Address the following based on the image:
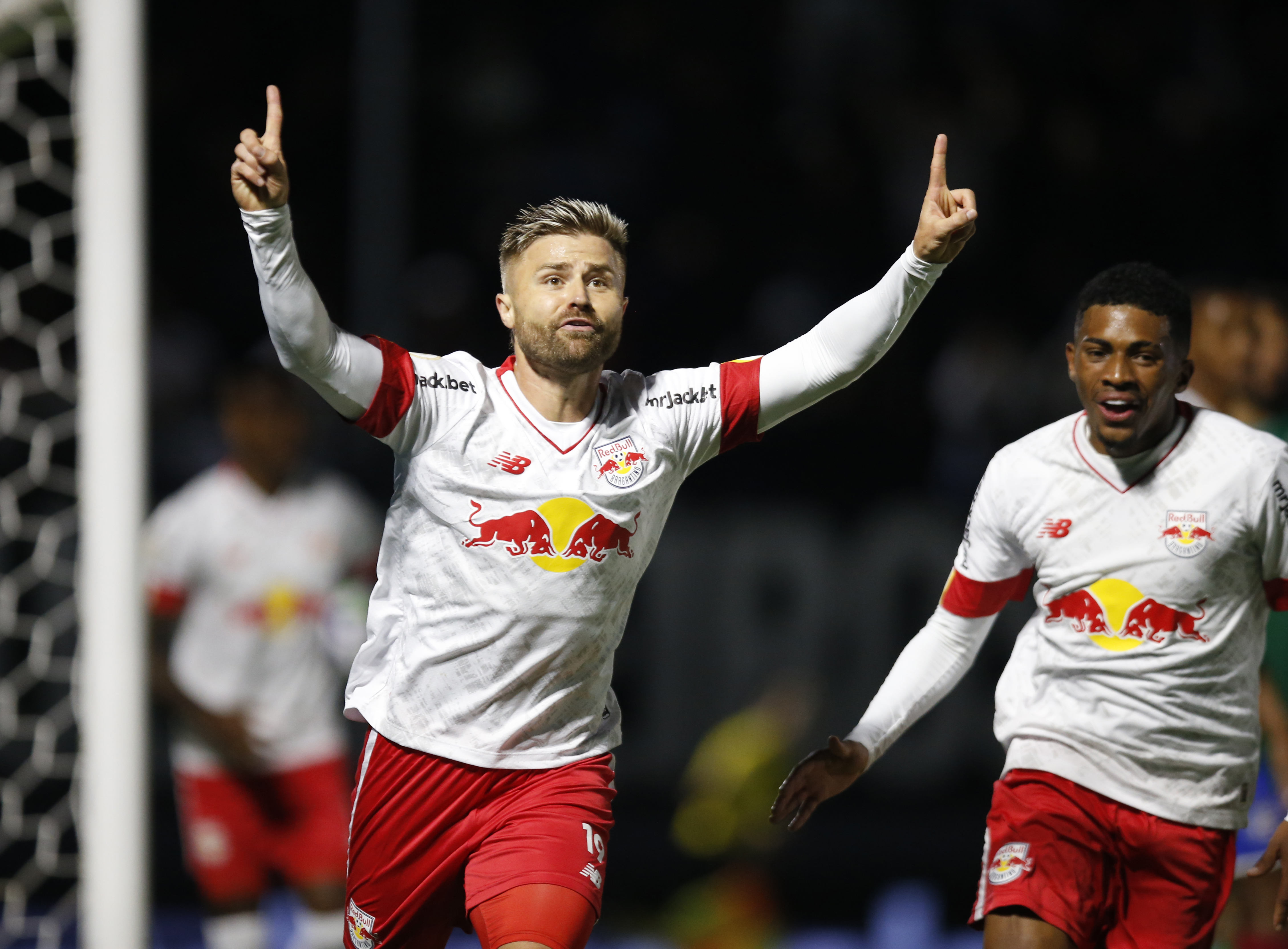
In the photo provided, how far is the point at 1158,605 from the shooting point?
11.5 feet

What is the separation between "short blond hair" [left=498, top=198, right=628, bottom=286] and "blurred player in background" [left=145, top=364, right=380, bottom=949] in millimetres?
2909

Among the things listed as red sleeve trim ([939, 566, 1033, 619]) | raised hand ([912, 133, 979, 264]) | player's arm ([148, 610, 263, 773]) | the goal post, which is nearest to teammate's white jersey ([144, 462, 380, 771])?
player's arm ([148, 610, 263, 773])

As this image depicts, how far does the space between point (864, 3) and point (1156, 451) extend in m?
6.88

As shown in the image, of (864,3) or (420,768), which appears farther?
(864,3)

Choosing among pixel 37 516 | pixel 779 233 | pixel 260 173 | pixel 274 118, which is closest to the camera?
pixel 260 173

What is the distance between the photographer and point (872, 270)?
8.77m

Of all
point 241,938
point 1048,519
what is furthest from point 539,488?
point 241,938

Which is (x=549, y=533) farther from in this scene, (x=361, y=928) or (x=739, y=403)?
(x=361, y=928)

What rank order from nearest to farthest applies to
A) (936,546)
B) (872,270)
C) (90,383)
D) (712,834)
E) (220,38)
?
(90,383) → (712,834) → (936,546) → (872,270) → (220,38)

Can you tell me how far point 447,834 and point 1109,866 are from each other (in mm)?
1560

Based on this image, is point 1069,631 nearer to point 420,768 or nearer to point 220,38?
point 420,768

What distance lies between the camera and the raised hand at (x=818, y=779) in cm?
360

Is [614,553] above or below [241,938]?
above

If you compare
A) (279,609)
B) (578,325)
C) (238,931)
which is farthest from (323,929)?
(578,325)
